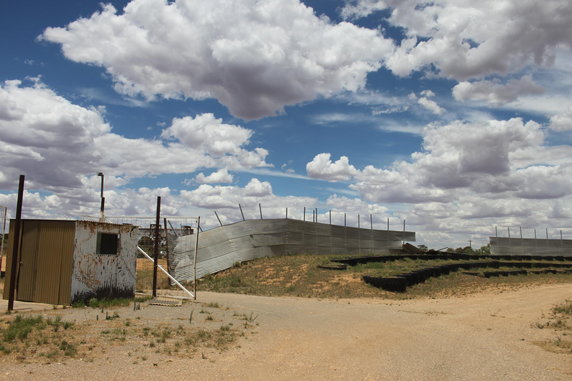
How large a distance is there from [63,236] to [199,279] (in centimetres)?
1240

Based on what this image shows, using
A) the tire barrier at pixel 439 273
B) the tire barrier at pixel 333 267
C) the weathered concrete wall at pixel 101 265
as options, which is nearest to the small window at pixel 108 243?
the weathered concrete wall at pixel 101 265

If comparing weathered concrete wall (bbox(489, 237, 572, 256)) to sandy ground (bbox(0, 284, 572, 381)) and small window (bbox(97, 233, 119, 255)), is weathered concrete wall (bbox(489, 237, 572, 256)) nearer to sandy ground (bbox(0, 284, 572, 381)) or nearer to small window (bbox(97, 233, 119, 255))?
sandy ground (bbox(0, 284, 572, 381))

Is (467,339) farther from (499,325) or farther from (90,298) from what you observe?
(90,298)

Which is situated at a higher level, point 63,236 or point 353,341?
point 63,236

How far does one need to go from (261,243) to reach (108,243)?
1530cm

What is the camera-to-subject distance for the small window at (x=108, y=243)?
52.6 ft

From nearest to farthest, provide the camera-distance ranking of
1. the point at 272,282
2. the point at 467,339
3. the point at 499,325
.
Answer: the point at 467,339 → the point at 499,325 → the point at 272,282

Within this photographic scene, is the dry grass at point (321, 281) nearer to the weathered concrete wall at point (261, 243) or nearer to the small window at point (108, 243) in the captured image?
the weathered concrete wall at point (261, 243)

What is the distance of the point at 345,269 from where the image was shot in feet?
85.9

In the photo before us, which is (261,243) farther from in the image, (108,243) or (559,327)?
(559,327)

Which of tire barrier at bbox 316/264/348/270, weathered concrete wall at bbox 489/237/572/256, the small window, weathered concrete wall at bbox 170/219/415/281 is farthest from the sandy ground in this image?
weathered concrete wall at bbox 489/237/572/256

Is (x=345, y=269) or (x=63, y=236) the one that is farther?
(x=345, y=269)

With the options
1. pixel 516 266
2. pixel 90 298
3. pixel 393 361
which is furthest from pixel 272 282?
pixel 516 266

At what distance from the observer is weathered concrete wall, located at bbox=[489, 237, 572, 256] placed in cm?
4609
